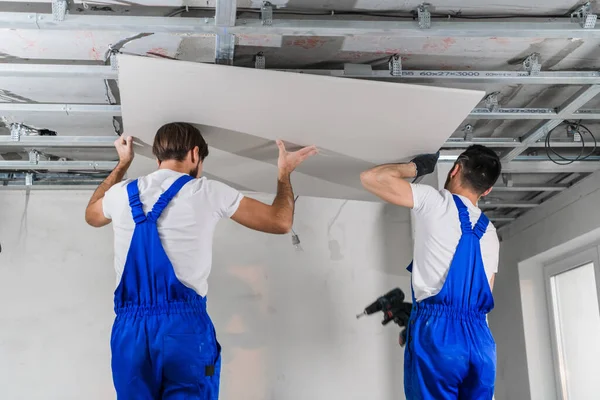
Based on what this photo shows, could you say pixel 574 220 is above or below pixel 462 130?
below

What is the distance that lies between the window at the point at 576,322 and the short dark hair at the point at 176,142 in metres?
3.23

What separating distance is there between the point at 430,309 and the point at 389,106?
0.77 metres

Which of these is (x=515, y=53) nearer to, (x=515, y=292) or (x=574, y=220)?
(x=574, y=220)

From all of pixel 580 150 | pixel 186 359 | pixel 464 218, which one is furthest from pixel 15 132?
pixel 580 150

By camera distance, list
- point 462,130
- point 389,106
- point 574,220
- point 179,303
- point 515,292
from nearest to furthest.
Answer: point 179,303 → point 389,106 → point 462,130 → point 574,220 → point 515,292

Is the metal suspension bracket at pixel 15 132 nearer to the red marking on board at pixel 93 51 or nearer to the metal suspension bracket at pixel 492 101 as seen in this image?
the red marking on board at pixel 93 51

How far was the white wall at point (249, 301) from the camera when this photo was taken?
381 cm

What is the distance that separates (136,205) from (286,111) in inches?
27.2

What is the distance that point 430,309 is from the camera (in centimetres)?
238

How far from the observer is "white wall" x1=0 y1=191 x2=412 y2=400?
3.81 metres

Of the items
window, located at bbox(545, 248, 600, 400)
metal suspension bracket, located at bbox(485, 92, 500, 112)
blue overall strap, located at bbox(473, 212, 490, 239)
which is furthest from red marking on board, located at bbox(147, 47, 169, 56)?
window, located at bbox(545, 248, 600, 400)

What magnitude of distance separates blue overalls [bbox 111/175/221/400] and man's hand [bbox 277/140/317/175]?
50cm

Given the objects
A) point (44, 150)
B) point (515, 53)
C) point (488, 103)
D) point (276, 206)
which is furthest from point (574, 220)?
point (44, 150)

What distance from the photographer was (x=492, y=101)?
313 centimetres
